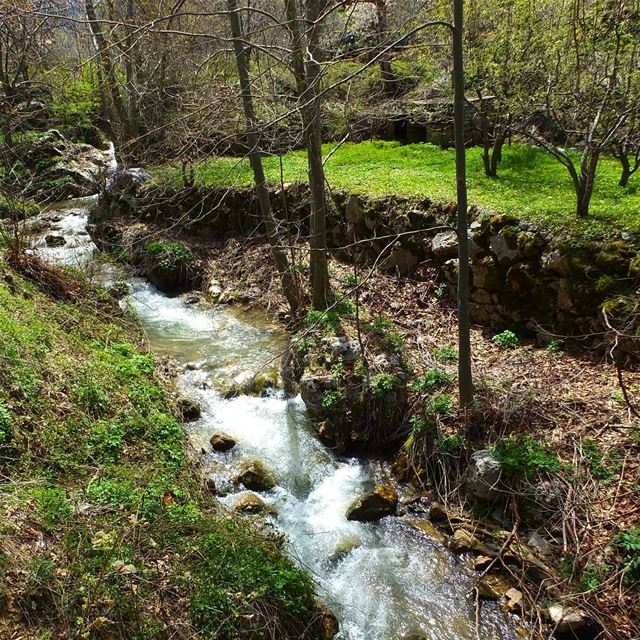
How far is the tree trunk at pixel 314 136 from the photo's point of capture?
22.1 ft

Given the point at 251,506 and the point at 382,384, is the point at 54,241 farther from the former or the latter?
the point at 382,384

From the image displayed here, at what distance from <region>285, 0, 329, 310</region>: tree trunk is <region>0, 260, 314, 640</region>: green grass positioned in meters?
3.13

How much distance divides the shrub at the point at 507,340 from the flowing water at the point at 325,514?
8.88 ft

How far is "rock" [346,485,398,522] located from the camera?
5.95m

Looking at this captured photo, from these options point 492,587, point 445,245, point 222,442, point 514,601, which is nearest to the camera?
point 514,601

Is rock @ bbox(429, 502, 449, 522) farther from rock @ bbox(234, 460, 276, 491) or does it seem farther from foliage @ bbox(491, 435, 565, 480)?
rock @ bbox(234, 460, 276, 491)

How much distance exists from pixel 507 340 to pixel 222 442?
446 cm

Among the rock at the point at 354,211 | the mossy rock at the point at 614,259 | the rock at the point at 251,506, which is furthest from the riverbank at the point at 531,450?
the rock at the point at 354,211

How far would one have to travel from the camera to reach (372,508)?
235 inches

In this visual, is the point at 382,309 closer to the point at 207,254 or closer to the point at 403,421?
the point at 403,421

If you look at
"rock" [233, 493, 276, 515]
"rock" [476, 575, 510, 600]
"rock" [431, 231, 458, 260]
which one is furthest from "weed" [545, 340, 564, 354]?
"rock" [233, 493, 276, 515]

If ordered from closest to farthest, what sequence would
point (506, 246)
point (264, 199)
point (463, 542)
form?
1. point (463, 542)
2. point (506, 246)
3. point (264, 199)

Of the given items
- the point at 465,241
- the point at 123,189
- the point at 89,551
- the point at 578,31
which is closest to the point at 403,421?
the point at 465,241

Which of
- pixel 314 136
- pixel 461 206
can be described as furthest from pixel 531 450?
pixel 314 136
